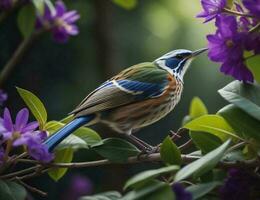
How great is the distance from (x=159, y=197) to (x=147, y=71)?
2.56 ft

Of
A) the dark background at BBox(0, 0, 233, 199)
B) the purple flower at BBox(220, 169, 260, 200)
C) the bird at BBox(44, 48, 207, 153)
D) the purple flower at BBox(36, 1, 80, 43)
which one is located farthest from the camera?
the dark background at BBox(0, 0, 233, 199)

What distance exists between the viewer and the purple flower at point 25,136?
115cm

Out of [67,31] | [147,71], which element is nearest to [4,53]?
[67,31]

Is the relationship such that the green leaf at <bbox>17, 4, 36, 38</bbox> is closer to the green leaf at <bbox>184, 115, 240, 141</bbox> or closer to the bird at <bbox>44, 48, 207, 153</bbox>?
the bird at <bbox>44, 48, 207, 153</bbox>

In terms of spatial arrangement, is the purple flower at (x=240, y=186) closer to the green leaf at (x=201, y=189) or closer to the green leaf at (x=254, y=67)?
the green leaf at (x=201, y=189)

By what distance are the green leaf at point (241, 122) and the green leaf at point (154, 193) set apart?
0.65 feet

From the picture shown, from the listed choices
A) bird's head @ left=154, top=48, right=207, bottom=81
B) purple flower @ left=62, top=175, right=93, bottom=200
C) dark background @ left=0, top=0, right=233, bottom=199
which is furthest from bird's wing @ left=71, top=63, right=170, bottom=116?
dark background @ left=0, top=0, right=233, bottom=199

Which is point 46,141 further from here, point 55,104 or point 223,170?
point 55,104

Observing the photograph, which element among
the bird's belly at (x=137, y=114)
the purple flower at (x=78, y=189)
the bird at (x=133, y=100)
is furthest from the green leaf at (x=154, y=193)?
the purple flower at (x=78, y=189)

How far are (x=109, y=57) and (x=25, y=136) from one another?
1.95 metres

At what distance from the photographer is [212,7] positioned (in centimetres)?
126

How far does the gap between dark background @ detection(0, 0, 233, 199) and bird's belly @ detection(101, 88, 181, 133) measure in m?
1.22

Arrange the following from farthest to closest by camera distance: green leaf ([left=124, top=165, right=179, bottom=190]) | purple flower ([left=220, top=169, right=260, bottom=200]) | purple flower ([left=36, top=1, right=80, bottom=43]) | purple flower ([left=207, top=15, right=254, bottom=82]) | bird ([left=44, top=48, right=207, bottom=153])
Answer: purple flower ([left=36, top=1, right=80, bottom=43]), bird ([left=44, top=48, right=207, bottom=153]), purple flower ([left=207, top=15, right=254, bottom=82]), purple flower ([left=220, top=169, right=260, bottom=200]), green leaf ([left=124, top=165, right=179, bottom=190])

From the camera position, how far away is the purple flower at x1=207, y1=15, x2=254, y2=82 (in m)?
1.19
